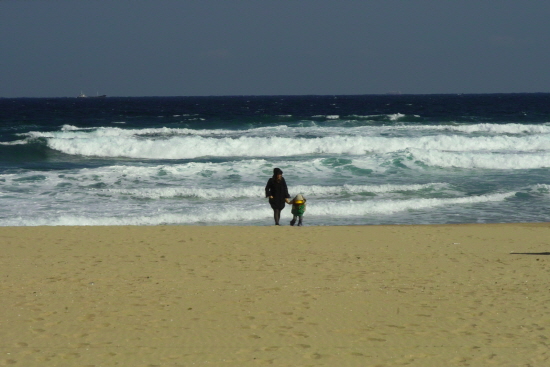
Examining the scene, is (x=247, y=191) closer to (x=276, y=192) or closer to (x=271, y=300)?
(x=276, y=192)

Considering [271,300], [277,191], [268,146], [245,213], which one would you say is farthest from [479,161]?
[271,300]

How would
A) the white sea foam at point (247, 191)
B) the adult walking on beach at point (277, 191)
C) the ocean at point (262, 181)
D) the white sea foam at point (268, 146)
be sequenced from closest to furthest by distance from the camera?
the adult walking on beach at point (277, 191)
the ocean at point (262, 181)
the white sea foam at point (247, 191)
the white sea foam at point (268, 146)

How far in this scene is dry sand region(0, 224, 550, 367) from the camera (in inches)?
203

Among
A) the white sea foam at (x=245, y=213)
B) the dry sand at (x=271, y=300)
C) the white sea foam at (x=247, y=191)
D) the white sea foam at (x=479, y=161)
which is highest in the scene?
the white sea foam at (x=479, y=161)

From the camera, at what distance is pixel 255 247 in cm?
948

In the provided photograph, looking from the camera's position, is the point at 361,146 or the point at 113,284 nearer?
the point at 113,284

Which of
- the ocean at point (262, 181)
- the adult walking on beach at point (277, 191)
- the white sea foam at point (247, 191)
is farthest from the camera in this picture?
the white sea foam at point (247, 191)

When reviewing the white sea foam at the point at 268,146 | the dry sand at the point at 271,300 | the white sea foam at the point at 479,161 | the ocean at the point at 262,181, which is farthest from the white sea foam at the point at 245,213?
the white sea foam at the point at 268,146

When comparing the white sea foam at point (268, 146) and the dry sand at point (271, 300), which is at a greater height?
the white sea foam at point (268, 146)

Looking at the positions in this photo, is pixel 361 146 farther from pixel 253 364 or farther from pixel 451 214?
pixel 253 364

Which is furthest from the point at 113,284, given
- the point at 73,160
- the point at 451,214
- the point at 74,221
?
the point at 73,160

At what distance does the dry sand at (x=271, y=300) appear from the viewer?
16.9 feet

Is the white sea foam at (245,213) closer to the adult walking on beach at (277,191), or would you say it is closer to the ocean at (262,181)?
the ocean at (262,181)

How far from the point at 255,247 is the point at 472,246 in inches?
132
